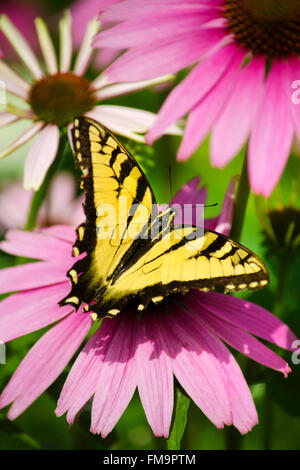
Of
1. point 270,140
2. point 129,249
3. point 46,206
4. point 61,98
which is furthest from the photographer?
point 46,206

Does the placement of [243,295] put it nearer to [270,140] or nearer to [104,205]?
[104,205]

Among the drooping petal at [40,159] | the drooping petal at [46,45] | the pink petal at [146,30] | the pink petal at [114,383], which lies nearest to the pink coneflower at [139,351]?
the pink petal at [114,383]

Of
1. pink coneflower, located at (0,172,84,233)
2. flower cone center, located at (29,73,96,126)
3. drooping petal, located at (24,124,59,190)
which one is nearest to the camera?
drooping petal, located at (24,124,59,190)

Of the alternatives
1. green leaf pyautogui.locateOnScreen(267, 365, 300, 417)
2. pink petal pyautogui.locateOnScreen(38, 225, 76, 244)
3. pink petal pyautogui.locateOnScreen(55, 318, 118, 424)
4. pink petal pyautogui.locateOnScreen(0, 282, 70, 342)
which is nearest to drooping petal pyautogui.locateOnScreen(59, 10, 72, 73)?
pink petal pyautogui.locateOnScreen(38, 225, 76, 244)

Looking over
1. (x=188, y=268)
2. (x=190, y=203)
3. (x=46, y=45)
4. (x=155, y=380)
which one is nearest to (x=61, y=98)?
(x=46, y=45)

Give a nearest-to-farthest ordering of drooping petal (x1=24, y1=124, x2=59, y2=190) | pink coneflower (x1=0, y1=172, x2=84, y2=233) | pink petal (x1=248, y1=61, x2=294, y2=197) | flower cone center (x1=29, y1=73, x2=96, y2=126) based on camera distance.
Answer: pink petal (x1=248, y1=61, x2=294, y2=197) < drooping petal (x1=24, y1=124, x2=59, y2=190) < flower cone center (x1=29, y1=73, x2=96, y2=126) < pink coneflower (x1=0, y1=172, x2=84, y2=233)

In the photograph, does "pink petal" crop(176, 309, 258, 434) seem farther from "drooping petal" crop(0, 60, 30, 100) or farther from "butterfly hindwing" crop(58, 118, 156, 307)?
"drooping petal" crop(0, 60, 30, 100)

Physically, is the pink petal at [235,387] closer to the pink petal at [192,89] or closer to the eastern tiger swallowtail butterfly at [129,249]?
the eastern tiger swallowtail butterfly at [129,249]
